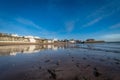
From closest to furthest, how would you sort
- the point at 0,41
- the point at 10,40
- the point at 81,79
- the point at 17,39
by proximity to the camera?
1. the point at 81,79
2. the point at 0,41
3. the point at 10,40
4. the point at 17,39

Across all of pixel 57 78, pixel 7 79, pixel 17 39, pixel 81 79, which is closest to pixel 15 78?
pixel 7 79

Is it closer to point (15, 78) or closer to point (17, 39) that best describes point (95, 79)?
point (15, 78)

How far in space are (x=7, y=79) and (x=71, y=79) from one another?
4.05 meters

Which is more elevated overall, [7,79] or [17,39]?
[17,39]

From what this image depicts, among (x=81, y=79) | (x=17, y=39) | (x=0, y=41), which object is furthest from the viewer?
(x=17, y=39)

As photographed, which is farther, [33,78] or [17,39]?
[17,39]

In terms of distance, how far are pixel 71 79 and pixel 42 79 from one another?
73.1 inches

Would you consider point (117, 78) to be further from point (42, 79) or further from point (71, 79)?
point (42, 79)

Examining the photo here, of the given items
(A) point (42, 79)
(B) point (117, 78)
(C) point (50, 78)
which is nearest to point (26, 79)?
(A) point (42, 79)

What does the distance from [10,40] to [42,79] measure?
81.3 meters

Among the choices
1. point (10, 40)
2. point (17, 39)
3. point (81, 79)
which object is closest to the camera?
point (81, 79)

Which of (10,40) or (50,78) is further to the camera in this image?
(10,40)

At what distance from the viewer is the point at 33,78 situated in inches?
265

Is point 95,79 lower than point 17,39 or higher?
lower
